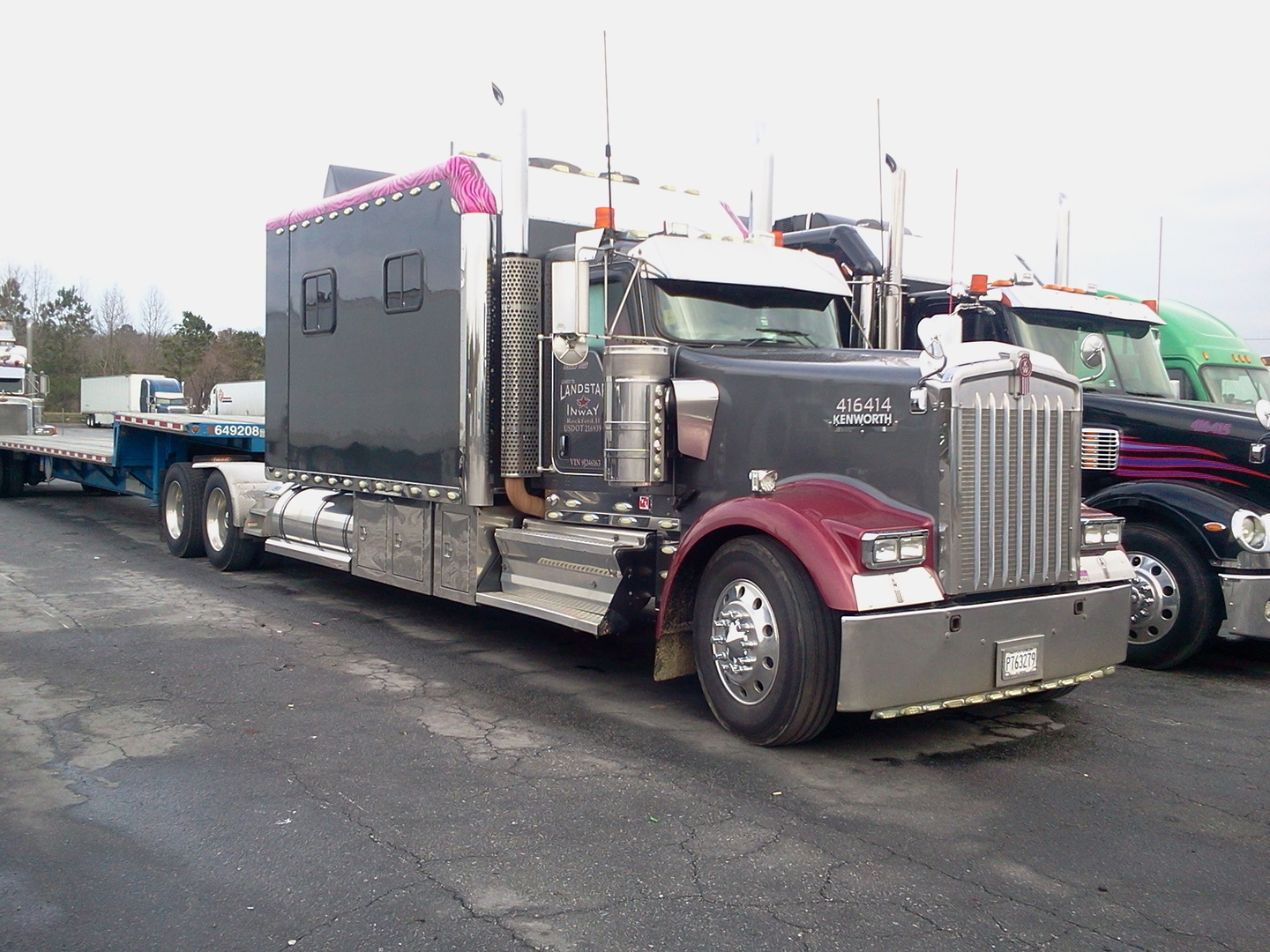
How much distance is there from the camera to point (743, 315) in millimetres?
6727

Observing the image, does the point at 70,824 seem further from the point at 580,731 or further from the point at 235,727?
the point at 580,731

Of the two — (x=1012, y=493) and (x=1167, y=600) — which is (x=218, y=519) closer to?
(x=1012, y=493)

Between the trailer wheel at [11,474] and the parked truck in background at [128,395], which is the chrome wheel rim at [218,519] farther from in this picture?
the parked truck in background at [128,395]

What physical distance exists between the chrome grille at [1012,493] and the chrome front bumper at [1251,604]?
1980 mm

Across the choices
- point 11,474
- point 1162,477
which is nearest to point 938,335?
point 1162,477

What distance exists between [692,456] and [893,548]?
1.54m

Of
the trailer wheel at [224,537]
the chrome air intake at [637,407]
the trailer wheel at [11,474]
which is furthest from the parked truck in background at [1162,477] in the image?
the trailer wheel at [11,474]

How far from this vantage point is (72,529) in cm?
1466

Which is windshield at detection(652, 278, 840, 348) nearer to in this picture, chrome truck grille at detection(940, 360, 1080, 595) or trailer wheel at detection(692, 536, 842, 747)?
trailer wheel at detection(692, 536, 842, 747)

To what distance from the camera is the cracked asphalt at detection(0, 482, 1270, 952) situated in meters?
3.69

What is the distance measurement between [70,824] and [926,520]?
383 cm

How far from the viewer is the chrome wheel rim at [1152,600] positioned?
741 centimetres

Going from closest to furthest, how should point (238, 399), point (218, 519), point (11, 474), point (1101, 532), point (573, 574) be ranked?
point (1101, 532) < point (573, 574) < point (218, 519) < point (11, 474) < point (238, 399)

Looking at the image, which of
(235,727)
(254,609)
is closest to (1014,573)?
(235,727)
